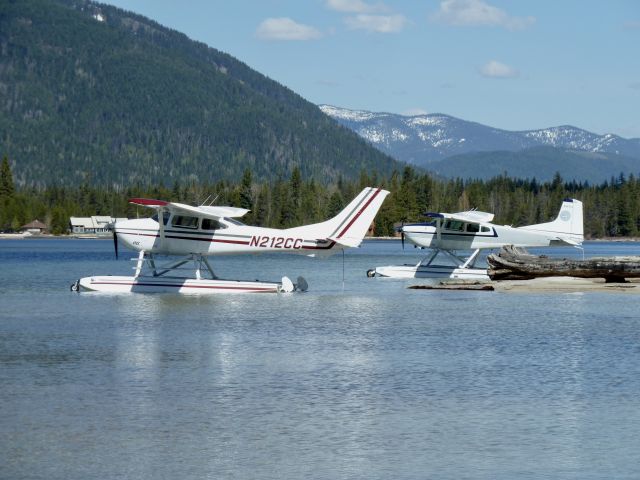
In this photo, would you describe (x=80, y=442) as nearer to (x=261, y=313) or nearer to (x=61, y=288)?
(x=261, y=313)

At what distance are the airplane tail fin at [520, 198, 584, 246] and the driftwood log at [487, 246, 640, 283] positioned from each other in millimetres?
5823

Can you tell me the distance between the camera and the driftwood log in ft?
105

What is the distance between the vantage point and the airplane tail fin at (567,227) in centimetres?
4034

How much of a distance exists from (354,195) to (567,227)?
381ft

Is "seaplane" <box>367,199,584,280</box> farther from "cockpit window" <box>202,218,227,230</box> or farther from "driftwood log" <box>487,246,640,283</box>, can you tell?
"cockpit window" <box>202,218,227,230</box>

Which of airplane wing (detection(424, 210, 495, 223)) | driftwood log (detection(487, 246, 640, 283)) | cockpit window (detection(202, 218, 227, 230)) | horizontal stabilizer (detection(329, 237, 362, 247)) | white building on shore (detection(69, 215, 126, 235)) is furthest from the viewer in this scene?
white building on shore (detection(69, 215, 126, 235))

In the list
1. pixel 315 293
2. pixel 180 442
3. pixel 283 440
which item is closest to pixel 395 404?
pixel 283 440

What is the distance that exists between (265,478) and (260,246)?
19386mm

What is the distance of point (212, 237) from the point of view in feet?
95.9

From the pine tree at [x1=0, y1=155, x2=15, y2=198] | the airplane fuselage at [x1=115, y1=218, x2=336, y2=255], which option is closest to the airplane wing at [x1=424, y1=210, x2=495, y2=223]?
the airplane fuselage at [x1=115, y1=218, x2=336, y2=255]

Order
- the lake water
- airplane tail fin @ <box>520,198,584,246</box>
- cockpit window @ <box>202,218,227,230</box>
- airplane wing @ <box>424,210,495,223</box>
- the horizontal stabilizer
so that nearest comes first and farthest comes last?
the lake water → the horizontal stabilizer → cockpit window @ <box>202,218,227,230</box> → airplane wing @ <box>424,210,495,223</box> → airplane tail fin @ <box>520,198,584,246</box>

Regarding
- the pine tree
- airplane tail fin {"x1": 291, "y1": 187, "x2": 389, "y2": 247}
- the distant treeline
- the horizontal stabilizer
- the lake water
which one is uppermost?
the pine tree

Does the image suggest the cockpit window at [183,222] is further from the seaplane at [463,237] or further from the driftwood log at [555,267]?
the seaplane at [463,237]

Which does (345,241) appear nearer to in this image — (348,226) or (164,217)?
(348,226)
